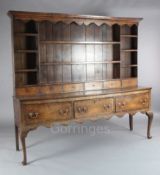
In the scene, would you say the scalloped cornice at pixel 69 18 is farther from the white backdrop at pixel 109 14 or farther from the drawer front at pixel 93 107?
the drawer front at pixel 93 107

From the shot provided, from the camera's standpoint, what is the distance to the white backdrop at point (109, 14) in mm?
4488

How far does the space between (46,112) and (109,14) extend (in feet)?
7.66

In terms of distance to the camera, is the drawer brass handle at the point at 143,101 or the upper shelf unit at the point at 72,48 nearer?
the upper shelf unit at the point at 72,48

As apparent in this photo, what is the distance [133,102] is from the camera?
13.0 ft

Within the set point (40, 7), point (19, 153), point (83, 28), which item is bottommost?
point (19, 153)

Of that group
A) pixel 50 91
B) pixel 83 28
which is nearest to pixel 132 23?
pixel 83 28

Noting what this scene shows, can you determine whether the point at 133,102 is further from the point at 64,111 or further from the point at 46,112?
the point at 46,112

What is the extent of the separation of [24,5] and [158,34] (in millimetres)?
2415

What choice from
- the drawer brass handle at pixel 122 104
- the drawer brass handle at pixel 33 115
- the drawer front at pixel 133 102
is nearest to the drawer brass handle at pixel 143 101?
the drawer front at pixel 133 102

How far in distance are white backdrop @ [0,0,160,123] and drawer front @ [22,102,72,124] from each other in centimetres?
141

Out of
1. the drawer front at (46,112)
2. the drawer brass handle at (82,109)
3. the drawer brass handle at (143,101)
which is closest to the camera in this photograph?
the drawer front at (46,112)

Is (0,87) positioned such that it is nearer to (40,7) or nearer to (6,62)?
(6,62)

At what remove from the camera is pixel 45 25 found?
156 inches

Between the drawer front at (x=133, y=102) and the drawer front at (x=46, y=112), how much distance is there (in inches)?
28.3
